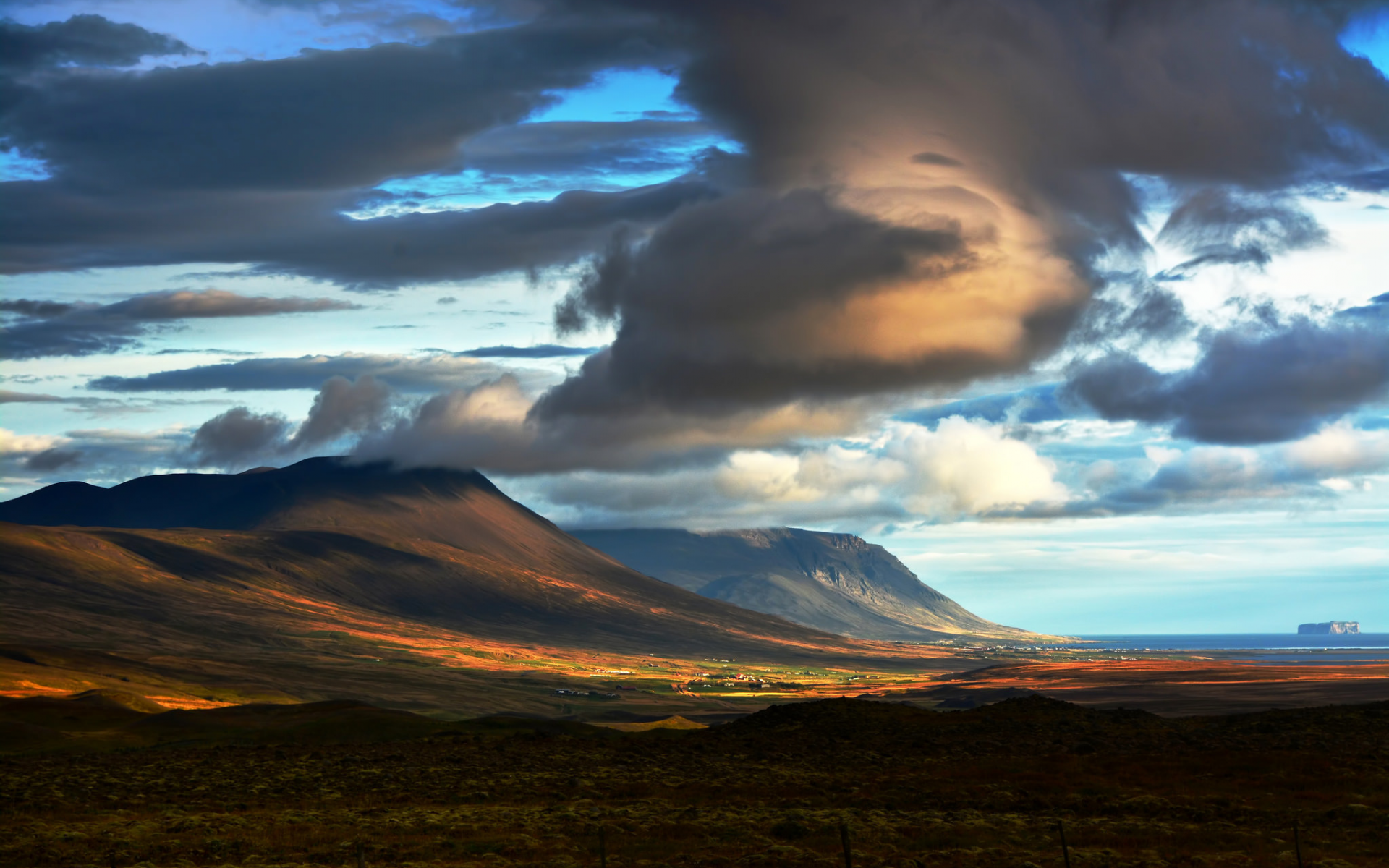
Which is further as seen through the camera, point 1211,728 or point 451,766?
point 1211,728

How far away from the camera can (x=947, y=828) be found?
54.8 meters

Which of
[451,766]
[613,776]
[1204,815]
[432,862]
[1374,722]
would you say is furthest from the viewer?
[1374,722]

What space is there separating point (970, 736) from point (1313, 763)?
2841cm

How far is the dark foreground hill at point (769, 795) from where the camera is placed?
50.3 m

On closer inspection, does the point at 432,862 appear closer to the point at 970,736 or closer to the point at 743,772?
the point at 743,772

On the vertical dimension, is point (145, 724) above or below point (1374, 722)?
below

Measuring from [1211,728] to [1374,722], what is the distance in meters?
11.8

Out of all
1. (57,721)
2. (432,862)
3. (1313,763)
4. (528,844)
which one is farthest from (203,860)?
(57,721)

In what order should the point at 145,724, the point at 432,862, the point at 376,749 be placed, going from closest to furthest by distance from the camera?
the point at 432,862
the point at 376,749
the point at 145,724

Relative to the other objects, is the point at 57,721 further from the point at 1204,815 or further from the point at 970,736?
the point at 1204,815

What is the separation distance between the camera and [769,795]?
228 feet

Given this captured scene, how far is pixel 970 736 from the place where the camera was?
96125 millimetres

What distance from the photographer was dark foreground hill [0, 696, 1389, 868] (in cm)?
5034

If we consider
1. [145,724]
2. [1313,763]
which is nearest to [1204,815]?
[1313,763]
